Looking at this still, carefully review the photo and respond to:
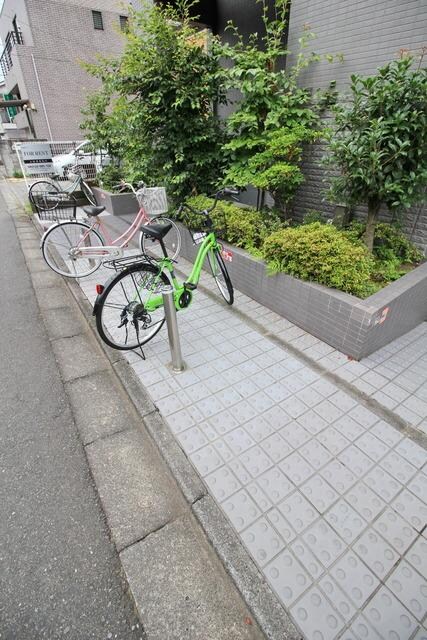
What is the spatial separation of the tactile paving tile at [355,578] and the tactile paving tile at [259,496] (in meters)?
0.43

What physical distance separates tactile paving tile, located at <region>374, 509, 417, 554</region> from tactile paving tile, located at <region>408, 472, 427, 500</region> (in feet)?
0.75

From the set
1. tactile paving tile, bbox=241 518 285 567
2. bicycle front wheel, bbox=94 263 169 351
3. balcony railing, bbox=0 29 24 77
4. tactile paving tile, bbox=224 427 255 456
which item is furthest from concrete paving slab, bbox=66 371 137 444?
balcony railing, bbox=0 29 24 77

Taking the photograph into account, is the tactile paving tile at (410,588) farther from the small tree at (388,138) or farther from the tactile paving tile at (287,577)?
the small tree at (388,138)

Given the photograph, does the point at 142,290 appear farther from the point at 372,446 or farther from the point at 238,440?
the point at 372,446

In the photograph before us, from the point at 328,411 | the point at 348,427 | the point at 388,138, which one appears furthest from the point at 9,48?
the point at 348,427

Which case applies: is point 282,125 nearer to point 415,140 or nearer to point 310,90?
point 310,90

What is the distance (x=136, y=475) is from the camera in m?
2.13

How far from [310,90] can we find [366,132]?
195 centimetres

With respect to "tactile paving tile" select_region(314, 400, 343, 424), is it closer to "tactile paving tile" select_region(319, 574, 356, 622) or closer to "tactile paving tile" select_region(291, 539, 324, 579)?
"tactile paving tile" select_region(291, 539, 324, 579)

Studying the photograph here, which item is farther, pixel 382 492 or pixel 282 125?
pixel 282 125

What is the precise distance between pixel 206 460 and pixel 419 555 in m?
1.29

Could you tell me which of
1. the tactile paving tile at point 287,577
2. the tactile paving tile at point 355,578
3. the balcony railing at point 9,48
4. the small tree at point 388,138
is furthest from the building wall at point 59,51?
the tactile paving tile at point 355,578

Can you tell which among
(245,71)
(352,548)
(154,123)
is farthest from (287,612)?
(154,123)

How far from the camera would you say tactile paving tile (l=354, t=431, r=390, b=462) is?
2178 millimetres
